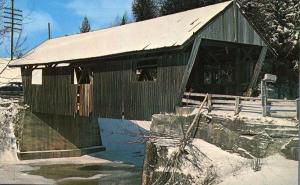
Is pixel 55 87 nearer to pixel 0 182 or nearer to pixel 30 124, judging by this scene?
pixel 30 124

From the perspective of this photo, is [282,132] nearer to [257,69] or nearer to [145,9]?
[257,69]

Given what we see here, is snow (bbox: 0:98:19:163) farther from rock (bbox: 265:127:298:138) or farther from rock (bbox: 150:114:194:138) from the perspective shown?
rock (bbox: 265:127:298:138)

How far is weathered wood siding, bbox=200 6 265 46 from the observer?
20562 millimetres

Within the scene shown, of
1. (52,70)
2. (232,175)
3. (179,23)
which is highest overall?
(179,23)

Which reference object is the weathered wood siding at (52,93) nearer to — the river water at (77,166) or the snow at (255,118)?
the river water at (77,166)

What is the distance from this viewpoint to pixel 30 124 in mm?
33000

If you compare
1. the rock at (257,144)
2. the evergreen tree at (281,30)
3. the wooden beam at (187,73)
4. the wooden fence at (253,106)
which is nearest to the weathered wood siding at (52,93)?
the wooden beam at (187,73)

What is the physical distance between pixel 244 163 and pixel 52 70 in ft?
53.3

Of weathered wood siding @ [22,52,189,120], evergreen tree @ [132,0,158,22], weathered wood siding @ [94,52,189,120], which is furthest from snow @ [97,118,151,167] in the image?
evergreen tree @ [132,0,158,22]

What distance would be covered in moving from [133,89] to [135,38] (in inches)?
109

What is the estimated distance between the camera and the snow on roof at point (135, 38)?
20672 millimetres

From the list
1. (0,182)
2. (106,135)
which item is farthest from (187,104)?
(106,135)

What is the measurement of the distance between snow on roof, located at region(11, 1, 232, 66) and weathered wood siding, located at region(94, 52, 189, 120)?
702 mm

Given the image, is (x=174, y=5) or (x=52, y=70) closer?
(x=52, y=70)
